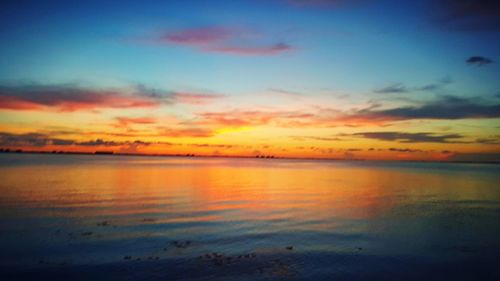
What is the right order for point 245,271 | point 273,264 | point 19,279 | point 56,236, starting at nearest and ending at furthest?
point 19,279, point 245,271, point 273,264, point 56,236

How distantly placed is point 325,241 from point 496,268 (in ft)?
35.0

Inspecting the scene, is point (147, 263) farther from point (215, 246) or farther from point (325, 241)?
point (325, 241)

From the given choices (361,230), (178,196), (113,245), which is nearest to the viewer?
(113,245)

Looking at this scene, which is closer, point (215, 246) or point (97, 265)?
point (97, 265)

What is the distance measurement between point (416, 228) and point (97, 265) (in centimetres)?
2684

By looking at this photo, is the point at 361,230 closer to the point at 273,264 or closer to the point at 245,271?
the point at 273,264

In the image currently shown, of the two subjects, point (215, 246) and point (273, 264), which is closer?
point (273, 264)

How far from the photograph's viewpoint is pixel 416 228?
105 feet

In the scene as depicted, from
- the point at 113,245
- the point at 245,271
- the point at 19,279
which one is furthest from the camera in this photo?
the point at 113,245

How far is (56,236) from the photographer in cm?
2595

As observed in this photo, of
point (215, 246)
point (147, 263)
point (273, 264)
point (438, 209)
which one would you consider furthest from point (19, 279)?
point (438, 209)

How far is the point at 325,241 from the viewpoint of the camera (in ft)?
86.9

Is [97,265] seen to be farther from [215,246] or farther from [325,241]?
[325,241]

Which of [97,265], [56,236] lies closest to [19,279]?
[97,265]
